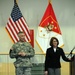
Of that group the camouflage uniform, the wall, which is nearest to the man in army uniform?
the camouflage uniform

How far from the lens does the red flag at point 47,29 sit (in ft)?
26.7

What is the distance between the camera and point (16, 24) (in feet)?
26.3

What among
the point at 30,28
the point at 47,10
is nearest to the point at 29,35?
the point at 30,28

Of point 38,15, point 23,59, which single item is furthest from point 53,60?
point 38,15

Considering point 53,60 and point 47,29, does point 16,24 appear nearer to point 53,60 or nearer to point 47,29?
point 47,29

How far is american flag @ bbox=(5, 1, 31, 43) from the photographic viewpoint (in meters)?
7.99

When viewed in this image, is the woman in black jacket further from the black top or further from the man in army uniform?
the man in army uniform

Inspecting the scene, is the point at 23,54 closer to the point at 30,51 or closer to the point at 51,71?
the point at 30,51

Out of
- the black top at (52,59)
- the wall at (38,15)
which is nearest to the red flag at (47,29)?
the wall at (38,15)

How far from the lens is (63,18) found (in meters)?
8.69

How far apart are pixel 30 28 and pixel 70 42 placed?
4.85 ft

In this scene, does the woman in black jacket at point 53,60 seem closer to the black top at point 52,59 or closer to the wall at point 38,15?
the black top at point 52,59

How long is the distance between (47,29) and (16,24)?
1038 mm

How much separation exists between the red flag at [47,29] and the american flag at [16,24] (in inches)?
18.0
